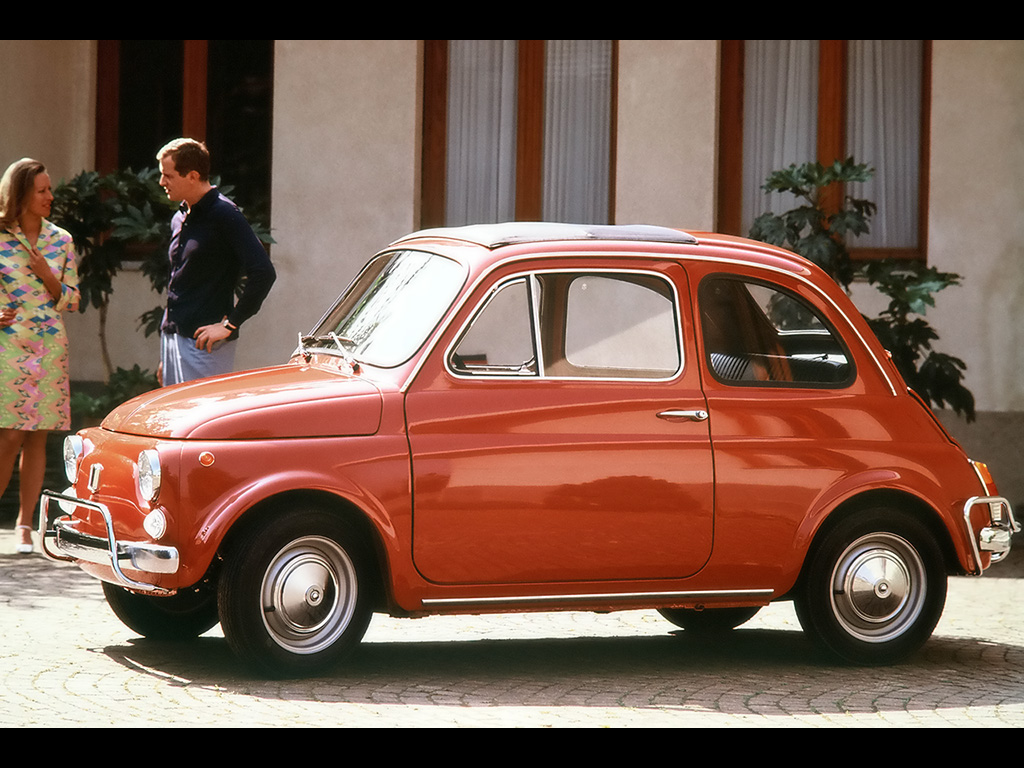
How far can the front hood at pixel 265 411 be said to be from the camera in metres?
6.47

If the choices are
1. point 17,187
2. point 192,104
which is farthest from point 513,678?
point 192,104

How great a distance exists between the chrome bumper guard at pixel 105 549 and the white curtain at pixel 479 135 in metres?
7.48

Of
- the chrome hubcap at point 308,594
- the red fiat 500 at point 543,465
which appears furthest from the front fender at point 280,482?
the chrome hubcap at point 308,594

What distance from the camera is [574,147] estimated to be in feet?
46.4

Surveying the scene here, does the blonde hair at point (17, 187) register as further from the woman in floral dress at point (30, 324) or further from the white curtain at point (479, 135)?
the white curtain at point (479, 135)

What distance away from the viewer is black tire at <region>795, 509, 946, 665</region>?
719 centimetres

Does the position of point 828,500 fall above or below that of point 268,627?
above

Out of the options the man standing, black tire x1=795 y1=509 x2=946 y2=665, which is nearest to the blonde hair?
the man standing

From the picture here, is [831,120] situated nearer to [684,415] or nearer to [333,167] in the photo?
[333,167]

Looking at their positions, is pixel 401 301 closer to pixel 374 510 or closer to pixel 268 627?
pixel 374 510

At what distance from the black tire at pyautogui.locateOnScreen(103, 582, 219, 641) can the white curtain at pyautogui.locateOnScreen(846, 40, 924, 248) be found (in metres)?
7.92
